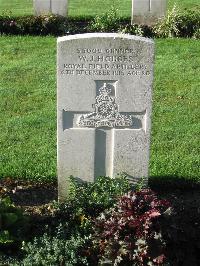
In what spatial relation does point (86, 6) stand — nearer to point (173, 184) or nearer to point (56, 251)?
point (173, 184)

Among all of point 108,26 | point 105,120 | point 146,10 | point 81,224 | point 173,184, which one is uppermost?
point 146,10

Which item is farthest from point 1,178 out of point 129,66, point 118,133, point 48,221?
point 129,66

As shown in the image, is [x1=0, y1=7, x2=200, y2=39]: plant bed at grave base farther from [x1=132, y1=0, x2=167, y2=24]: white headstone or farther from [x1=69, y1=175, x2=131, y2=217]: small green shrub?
[x1=69, y1=175, x2=131, y2=217]: small green shrub

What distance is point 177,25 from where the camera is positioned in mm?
13812

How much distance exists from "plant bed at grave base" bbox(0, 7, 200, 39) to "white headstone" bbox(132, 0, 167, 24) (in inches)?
19.8

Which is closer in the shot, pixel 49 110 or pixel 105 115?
pixel 105 115

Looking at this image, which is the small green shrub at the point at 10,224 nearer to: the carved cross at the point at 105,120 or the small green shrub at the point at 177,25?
the carved cross at the point at 105,120

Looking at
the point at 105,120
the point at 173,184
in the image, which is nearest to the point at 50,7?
the point at 173,184

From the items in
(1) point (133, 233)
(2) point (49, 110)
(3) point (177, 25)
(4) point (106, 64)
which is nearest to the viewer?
(1) point (133, 233)

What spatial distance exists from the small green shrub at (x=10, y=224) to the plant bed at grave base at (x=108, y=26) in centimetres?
869

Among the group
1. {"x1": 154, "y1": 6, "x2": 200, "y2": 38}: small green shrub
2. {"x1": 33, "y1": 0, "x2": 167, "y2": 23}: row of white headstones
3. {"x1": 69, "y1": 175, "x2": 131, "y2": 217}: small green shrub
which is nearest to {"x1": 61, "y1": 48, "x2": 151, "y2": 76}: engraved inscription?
{"x1": 69, "y1": 175, "x2": 131, "y2": 217}: small green shrub

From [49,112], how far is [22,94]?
3.40ft

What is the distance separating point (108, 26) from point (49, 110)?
5447 millimetres

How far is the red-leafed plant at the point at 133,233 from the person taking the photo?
198 inches
